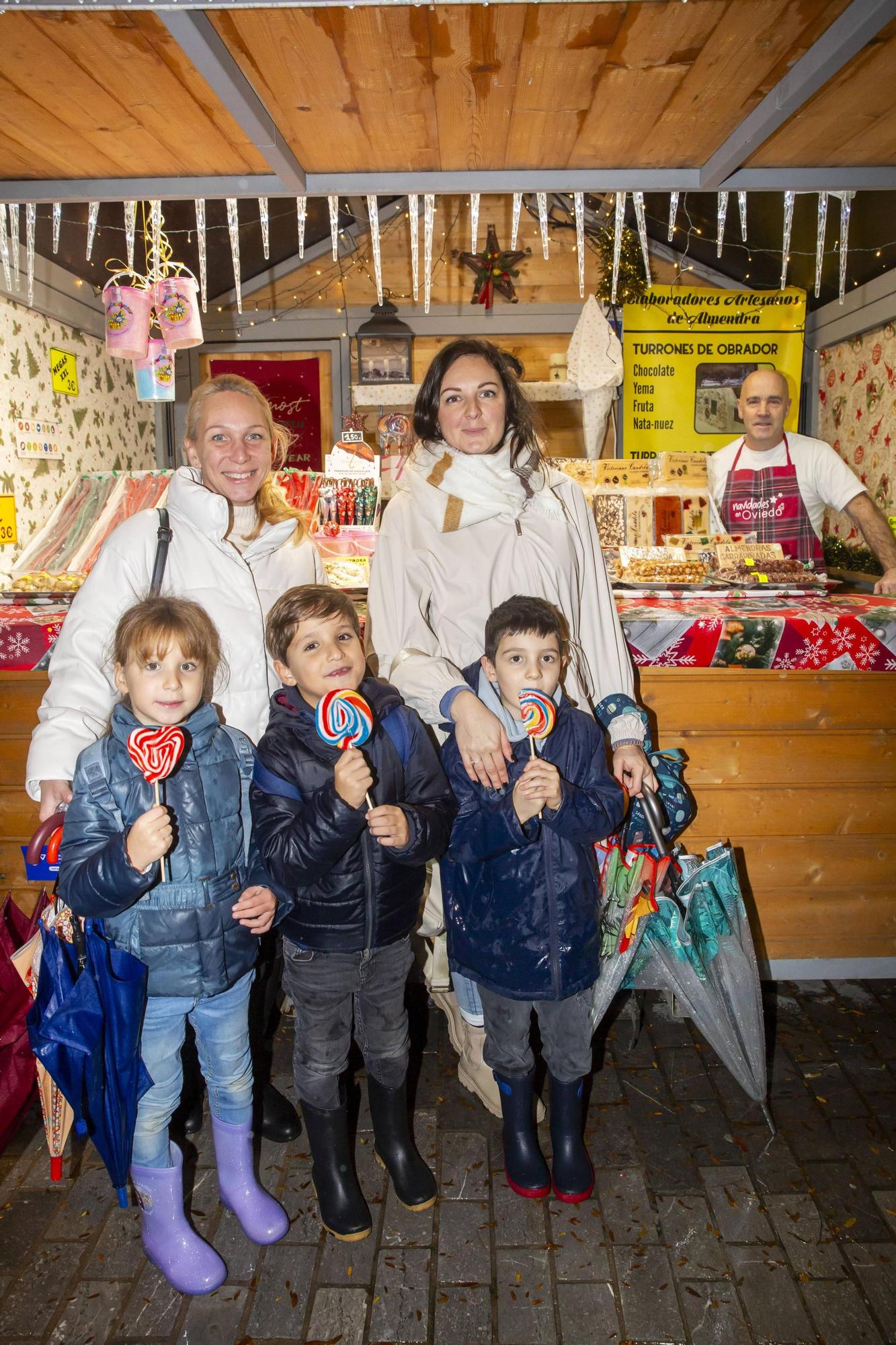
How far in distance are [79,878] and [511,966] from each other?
109 centimetres

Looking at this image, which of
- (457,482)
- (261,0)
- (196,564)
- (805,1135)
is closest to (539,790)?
(457,482)

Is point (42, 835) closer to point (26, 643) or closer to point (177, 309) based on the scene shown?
point (26, 643)

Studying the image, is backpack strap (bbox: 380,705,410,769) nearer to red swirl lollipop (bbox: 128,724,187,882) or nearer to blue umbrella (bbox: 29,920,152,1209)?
red swirl lollipop (bbox: 128,724,187,882)

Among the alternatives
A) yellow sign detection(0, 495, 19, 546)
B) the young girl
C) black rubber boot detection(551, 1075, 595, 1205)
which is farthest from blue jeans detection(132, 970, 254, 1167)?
yellow sign detection(0, 495, 19, 546)

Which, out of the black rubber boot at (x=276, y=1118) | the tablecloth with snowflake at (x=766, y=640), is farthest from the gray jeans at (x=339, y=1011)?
the tablecloth with snowflake at (x=766, y=640)

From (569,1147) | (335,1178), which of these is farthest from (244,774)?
(569,1147)

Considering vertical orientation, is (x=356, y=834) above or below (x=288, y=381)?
→ below

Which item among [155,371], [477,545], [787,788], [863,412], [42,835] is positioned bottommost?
[787,788]

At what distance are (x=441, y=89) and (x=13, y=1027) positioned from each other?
9.42 ft

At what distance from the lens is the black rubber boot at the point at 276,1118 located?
8.58 feet

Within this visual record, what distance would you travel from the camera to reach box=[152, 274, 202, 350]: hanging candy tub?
361 centimetres

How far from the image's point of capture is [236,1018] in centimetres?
225

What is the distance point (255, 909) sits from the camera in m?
2.10

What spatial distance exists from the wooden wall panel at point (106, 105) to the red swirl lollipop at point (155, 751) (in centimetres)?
172
